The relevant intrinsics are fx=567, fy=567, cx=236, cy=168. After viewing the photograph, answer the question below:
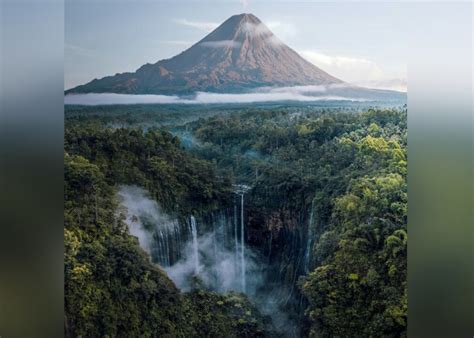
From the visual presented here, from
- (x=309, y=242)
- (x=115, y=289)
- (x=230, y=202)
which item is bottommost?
(x=115, y=289)

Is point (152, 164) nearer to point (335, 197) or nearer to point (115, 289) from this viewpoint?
point (115, 289)

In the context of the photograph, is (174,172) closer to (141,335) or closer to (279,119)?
(279,119)

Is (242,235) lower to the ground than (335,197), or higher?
lower

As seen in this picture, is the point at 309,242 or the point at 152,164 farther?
the point at 152,164

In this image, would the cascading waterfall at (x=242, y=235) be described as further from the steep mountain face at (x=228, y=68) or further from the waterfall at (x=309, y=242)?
the steep mountain face at (x=228, y=68)

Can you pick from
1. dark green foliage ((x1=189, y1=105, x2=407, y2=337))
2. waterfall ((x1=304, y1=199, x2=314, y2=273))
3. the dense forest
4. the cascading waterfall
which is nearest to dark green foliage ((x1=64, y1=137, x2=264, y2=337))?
the dense forest

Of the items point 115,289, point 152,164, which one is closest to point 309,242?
point 152,164
